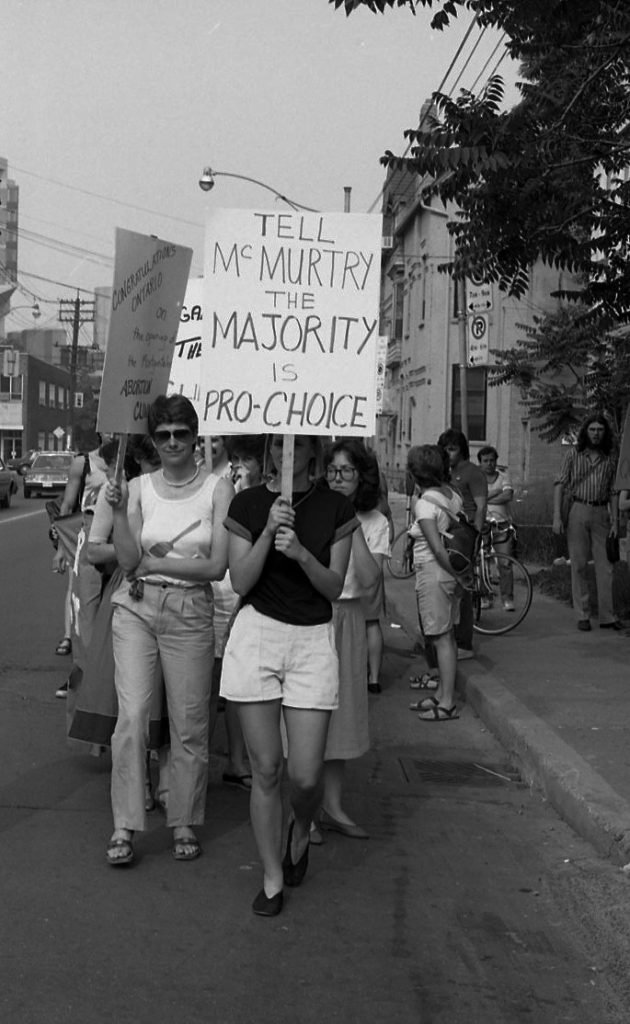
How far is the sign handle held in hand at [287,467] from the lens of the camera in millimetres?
4754

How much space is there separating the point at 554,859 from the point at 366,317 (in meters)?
2.54

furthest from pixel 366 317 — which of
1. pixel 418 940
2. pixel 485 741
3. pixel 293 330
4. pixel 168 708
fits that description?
pixel 485 741

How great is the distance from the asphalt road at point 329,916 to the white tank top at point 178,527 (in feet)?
4.26

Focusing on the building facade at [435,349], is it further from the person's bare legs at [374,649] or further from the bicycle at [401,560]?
the person's bare legs at [374,649]

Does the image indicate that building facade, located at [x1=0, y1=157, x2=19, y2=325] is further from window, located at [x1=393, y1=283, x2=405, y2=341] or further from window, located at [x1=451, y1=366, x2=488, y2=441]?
window, located at [x1=451, y1=366, x2=488, y2=441]

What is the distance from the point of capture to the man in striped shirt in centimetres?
1237

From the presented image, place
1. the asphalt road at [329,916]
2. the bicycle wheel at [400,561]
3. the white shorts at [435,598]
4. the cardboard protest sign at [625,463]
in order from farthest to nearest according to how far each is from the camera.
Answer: the bicycle wheel at [400,561] → the cardboard protest sign at [625,463] → the white shorts at [435,598] → the asphalt road at [329,916]

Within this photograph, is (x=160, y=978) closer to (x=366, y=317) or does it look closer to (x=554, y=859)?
(x=554, y=859)

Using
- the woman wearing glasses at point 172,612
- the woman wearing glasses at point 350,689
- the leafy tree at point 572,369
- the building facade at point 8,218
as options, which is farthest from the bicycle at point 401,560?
the building facade at point 8,218

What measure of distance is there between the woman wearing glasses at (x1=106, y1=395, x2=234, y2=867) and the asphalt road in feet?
1.13

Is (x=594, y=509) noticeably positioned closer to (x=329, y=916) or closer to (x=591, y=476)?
(x=591, y=476)

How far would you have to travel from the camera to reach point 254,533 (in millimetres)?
4828

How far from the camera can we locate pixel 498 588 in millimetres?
13875

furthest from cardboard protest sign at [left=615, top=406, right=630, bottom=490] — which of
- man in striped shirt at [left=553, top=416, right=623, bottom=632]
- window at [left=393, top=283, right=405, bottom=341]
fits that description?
window at [left=393, top=283, right=405, bottom=341]
